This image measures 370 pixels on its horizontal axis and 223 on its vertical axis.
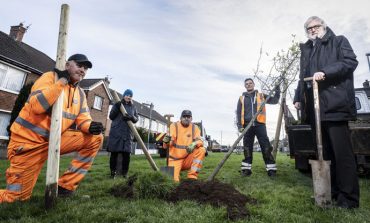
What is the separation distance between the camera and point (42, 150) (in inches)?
127

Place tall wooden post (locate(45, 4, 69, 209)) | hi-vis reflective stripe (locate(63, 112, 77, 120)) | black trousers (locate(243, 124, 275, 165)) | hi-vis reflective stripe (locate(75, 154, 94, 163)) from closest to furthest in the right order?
1. tall wooden post (locate(45, 4, 69, 209))
2. hi-vis reflective stripe (locate(63, 112, 77, 120))
3. hi-vis reflective stripe (locate(75, 154, 94, 163))
4. black trousers (locate(243, 124, 275, 165))

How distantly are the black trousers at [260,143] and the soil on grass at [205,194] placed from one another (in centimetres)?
271

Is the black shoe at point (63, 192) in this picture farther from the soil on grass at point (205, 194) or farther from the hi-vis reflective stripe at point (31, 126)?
the hi-vis reflective stripe at point (31, 126)

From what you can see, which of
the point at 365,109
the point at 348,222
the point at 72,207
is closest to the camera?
the point at 348,222

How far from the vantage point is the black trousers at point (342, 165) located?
300 cm

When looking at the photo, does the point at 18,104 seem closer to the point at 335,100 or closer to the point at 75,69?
the point at 75,69

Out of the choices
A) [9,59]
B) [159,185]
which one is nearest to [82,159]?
[159,185]

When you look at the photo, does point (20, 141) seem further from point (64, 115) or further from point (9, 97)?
point (9, 97)

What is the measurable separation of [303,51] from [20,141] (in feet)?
13.1

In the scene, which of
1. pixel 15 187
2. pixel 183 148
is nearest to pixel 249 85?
pixel 183 148

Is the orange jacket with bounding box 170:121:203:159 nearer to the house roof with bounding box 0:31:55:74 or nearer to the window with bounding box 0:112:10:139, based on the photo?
the house roof with bounding box 0:31:55:74

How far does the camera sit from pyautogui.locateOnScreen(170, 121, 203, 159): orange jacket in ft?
17.8

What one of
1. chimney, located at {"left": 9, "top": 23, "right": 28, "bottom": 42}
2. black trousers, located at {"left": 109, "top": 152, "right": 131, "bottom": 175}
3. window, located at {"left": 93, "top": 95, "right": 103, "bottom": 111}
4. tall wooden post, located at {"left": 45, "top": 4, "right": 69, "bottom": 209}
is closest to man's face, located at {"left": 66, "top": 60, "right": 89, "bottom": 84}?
tall wooden post, located at {"left": 45, "top": 4, "right": 69, "bottom": 209}

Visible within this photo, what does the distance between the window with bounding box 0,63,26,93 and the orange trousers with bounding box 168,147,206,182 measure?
14.8 metres
